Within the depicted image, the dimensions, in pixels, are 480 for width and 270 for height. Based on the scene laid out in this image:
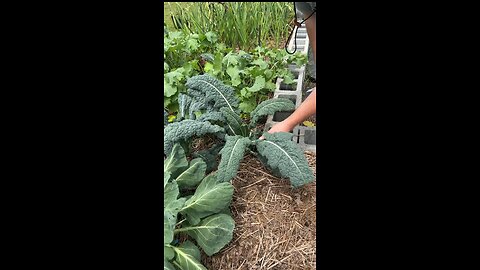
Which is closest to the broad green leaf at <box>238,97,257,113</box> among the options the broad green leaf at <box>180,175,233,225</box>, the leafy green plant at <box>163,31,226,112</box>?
the leafy green plant at <box>163,31,226,112</box>

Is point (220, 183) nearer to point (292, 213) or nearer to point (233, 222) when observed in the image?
point (233, 222)

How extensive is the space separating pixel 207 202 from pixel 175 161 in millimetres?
282

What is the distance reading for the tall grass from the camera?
13.1ft

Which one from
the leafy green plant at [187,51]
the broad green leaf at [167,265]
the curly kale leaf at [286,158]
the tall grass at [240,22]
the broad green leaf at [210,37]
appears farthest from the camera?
the tall grass at [240,22]

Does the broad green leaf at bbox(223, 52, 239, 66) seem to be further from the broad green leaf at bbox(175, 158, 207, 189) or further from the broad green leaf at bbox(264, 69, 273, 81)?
the broad green leaf at bbox(175, 158, 207, 189)

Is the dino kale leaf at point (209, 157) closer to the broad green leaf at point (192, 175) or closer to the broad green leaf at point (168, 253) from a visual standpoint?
the broad green leaf at point (192, 175)

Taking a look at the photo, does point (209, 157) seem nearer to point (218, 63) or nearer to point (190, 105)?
point (190, 105)

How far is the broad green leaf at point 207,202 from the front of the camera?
6.14 ft

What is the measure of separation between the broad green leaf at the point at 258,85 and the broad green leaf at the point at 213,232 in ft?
3.48

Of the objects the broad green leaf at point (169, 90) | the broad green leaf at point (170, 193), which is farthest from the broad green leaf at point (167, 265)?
the broad green leaf at point (169, 90)

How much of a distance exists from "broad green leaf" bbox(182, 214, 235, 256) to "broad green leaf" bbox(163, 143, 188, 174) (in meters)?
0.29

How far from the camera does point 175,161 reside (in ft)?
6.63

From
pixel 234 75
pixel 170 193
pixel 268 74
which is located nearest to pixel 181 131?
pixel 170 193
